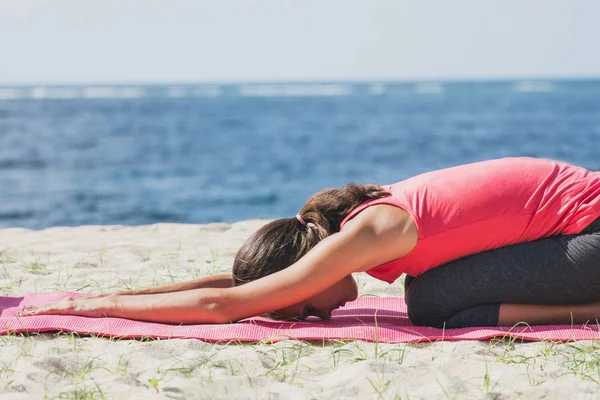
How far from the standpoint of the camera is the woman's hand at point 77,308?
3.94m

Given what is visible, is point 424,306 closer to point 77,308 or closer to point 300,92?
point 77,308

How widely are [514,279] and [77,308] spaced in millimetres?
2112

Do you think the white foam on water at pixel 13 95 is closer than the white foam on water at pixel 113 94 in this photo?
Yes

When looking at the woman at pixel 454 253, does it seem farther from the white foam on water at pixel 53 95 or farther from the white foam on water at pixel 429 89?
the white foam on water at pixel 429 89

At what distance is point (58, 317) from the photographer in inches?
153

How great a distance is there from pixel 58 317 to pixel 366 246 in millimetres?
1540

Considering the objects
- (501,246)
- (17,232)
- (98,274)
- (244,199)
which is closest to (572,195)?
(501,246)

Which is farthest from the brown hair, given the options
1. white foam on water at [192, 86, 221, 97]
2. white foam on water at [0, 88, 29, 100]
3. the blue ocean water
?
white foam on water at [192, 86, 221, 97]

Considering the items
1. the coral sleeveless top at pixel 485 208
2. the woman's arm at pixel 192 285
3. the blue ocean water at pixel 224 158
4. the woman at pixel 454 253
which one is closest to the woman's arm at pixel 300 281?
the woman at pixel 454 253

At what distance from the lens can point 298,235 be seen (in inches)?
151

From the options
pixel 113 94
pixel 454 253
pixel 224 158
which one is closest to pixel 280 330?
pixel 454 253

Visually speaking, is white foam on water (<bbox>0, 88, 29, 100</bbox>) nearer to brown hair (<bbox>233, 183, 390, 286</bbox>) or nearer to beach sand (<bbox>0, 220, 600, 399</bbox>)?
brown hair (<bbox>233, 183, 390, 286</bbox>)

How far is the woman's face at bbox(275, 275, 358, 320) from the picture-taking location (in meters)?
3.85

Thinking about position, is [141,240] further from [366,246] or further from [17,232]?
[366,246]
